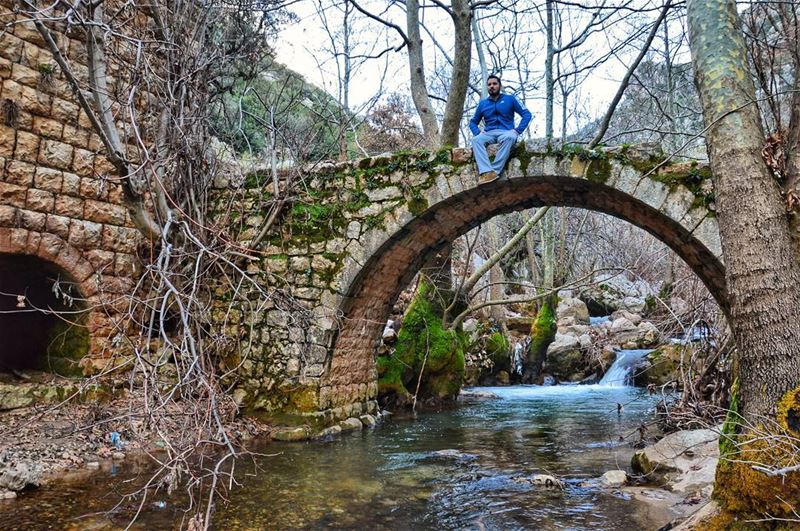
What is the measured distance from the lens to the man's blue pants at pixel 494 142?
17.7 ft

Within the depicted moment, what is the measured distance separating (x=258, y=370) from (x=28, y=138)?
3.06 meters

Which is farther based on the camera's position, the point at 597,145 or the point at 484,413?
the point at 484,413

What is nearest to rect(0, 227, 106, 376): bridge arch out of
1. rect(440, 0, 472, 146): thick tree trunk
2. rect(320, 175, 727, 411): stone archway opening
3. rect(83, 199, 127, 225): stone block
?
rect(83, 199, 127, 225): stone block

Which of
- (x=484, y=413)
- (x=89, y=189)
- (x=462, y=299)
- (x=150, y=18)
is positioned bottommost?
(x=484, y=413)

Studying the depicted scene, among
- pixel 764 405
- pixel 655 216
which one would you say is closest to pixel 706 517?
pixel 764 405

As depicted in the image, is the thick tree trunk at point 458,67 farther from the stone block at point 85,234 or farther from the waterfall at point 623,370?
the waterfall at point 623,370

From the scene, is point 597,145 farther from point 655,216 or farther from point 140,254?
point 140,254

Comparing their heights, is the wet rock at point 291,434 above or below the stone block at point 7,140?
below

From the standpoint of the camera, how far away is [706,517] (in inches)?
98.3

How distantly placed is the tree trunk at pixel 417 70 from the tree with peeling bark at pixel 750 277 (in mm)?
5899

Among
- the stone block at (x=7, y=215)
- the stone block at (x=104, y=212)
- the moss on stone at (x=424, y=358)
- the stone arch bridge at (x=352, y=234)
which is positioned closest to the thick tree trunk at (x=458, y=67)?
the stone arch bridge at (x=352, y=234)

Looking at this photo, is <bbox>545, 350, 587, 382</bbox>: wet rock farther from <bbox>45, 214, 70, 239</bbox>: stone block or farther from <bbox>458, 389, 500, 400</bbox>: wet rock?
<bbox>45, 214, 70, 239</bbox>: stone block

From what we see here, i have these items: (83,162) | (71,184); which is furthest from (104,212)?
(83,162)

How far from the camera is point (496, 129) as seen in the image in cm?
562
